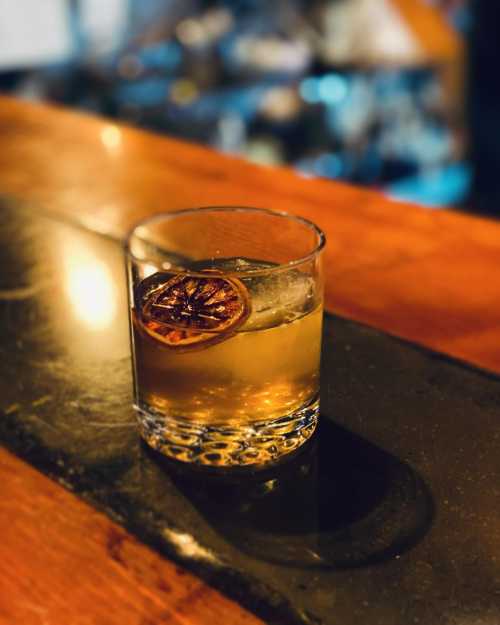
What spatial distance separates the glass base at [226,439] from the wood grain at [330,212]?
0.32 meters

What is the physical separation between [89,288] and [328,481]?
19.7 inches

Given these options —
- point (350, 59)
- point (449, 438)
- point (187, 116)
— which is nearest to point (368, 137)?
point (350, 59)

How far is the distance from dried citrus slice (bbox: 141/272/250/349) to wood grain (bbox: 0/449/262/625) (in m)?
0.15

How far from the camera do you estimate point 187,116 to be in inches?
153

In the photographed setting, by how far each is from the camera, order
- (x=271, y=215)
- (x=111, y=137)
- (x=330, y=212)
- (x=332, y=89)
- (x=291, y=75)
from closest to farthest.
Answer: (x=271, y=215)
(x=330, y=212)
(x=111, y=137)
(x=291, y=75)
(x=332, y=89)

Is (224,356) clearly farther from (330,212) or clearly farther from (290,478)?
(330,212)

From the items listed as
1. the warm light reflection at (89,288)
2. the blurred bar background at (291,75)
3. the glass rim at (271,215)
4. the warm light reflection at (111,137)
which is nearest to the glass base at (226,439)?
the glass rim at (271,215)

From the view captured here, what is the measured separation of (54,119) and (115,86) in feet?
6.42

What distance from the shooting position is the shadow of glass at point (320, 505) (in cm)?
54

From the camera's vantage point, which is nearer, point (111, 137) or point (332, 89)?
point (111, 137)

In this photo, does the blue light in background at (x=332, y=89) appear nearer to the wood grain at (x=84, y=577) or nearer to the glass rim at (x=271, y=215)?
the glass rim at (x=271, y=215)

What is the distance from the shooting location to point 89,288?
998 mm

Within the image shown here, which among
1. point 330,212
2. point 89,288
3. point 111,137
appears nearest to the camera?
point 89,288

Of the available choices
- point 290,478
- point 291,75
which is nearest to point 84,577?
point 290,478
